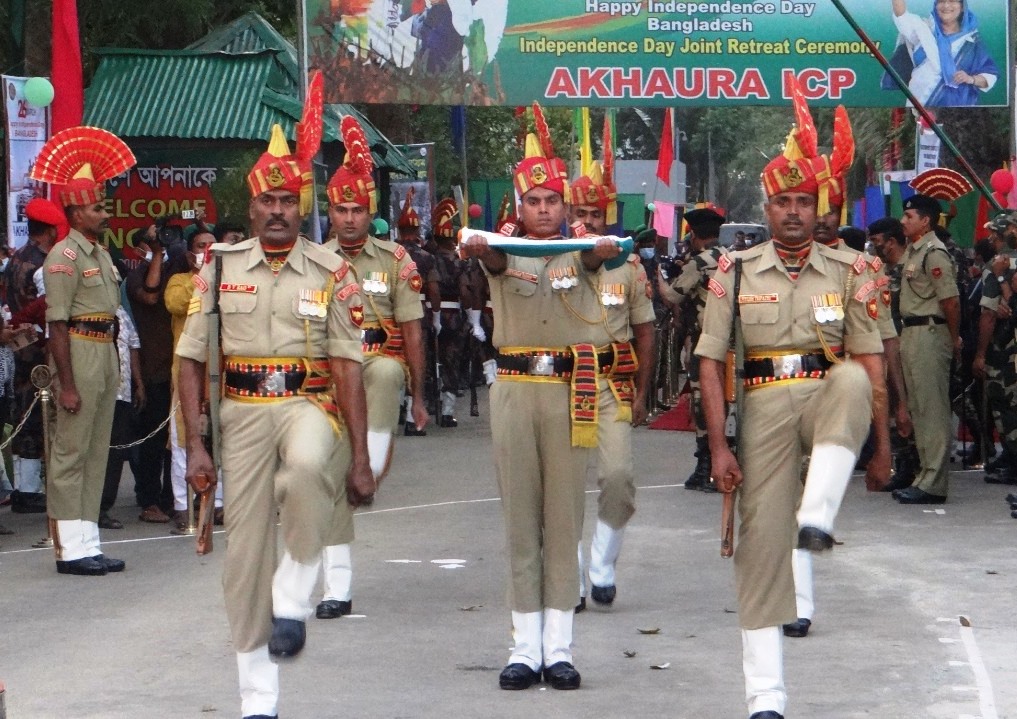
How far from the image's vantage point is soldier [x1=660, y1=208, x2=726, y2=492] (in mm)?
13125

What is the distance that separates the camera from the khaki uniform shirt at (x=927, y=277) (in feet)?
41.9

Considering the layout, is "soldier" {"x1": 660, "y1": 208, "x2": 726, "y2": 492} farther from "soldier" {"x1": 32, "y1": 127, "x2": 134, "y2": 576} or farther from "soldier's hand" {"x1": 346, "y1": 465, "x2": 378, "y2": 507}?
"soldier's hand" {"x1": 346, "y1": 465, "x2": 378, "y2": 507}

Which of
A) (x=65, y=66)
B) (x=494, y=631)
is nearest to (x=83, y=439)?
(x=494, y=631)

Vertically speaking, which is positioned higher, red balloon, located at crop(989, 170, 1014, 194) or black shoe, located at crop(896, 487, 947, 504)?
red balloon, located at crop(989, 170, 1014, 194)

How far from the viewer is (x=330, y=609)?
8.77 m

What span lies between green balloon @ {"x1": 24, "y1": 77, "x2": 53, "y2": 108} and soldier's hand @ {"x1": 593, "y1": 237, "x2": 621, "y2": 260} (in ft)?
Answer: 27.3

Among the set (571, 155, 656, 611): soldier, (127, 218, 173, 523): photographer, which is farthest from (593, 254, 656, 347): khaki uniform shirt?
(127, 218, 173, 523): photographer

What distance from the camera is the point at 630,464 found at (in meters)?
8.73

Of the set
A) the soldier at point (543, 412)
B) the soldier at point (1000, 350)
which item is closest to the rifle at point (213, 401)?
the soldier at point (543, 412)

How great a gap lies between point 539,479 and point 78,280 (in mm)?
3962

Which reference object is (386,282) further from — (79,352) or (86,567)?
(86,567)

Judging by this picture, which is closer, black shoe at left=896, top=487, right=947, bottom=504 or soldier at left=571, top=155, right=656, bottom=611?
soldier at left=571, top=155, right=656, bottom=611

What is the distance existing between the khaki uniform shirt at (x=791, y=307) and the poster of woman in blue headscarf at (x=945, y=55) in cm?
1172

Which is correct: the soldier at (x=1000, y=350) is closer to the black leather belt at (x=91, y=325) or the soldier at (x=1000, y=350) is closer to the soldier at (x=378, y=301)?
the soldier at (x=378, y=301)
